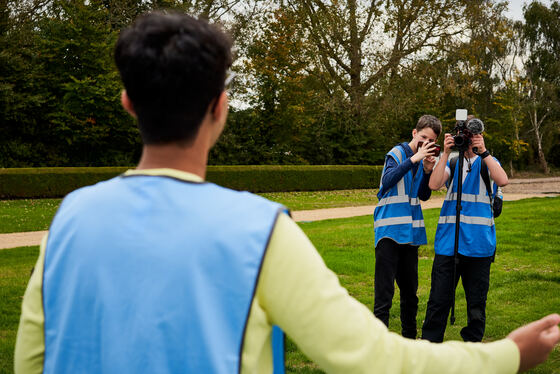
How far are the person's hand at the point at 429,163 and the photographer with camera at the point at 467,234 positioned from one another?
0.55 ft

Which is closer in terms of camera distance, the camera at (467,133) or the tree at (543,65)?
the camera at (467,133)

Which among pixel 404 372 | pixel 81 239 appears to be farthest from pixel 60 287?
pixel 404 372

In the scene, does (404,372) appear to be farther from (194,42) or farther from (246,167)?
(246,167)

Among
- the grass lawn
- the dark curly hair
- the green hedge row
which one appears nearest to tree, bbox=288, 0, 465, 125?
the green hedge row

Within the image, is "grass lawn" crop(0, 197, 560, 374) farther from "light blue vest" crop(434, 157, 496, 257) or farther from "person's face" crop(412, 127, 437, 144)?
"person's face" crop(412, 127, 437, 144)

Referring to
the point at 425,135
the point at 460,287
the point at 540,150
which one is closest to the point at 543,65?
the point at 540,150

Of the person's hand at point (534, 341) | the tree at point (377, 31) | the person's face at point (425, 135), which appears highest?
the tree at point (377, 31)

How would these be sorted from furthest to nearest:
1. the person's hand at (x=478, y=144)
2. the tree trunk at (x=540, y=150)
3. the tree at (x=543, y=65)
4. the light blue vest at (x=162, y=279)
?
1. the tree at (x=543, y=65)
2. the tree trunk at (x=540, y=150)
3. the person's hand at (x=478, y=144)
4. the light blue vest at (x=162, y=279)

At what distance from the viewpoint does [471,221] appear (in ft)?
15.6

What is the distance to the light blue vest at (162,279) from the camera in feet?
3.31

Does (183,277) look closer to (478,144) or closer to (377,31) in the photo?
(478,144)

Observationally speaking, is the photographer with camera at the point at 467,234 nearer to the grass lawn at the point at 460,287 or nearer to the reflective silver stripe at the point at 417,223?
the reflective silver stripe at the point at 417,223

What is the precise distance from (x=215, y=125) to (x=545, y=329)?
0.82 metres

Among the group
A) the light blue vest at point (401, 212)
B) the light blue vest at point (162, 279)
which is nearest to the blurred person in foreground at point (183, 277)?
the light blue vest at point (162, 279)
